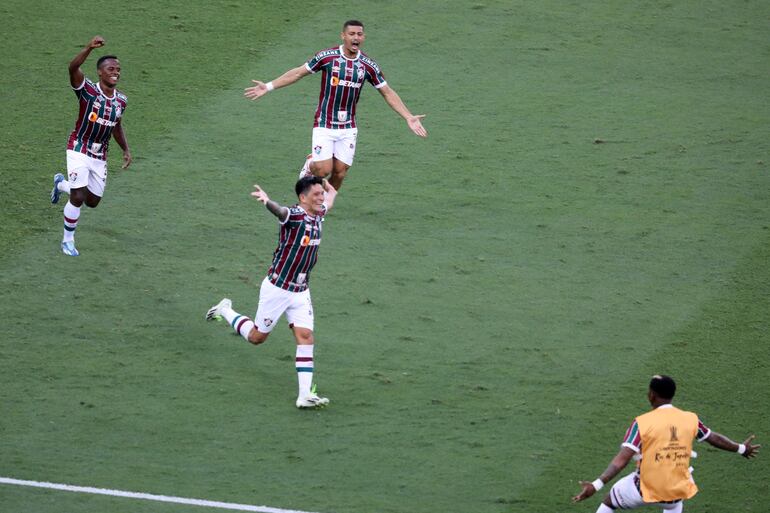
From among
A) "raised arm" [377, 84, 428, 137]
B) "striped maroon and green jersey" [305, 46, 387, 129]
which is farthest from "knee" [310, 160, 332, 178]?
"raised arm" [377, 84, 428, 137]

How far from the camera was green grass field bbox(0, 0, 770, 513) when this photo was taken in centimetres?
1136

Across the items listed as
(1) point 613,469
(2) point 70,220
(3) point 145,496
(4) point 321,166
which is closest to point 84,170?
(2) point 70,220

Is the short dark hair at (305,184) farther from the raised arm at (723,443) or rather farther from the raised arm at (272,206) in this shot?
the raised arm at (723,443)

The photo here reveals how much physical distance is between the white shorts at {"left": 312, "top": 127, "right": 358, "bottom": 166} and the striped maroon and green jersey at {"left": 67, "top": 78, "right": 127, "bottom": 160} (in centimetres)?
249

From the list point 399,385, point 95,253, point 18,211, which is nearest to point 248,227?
point 95,253

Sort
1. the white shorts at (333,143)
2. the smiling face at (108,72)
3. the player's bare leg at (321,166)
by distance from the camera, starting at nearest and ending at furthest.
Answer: the smiling face at (108,72) < the white shorts at (333,143) < the player's bare leg at (321,166)

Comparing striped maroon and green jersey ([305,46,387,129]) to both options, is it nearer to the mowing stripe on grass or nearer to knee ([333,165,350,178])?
knee ([333,165,350,178])

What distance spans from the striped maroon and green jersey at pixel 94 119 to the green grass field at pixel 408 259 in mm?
1329

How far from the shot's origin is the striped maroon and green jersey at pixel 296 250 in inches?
464

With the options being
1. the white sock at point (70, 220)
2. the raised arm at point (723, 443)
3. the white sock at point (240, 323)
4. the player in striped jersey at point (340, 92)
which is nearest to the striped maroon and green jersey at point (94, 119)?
the white sock at point (70, 220)

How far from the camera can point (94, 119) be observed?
48.1 ft

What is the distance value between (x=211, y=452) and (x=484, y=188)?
7198 millimetres

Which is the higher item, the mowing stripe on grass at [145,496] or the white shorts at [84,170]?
the white shorts at [84,170]

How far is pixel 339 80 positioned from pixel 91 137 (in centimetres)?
315
